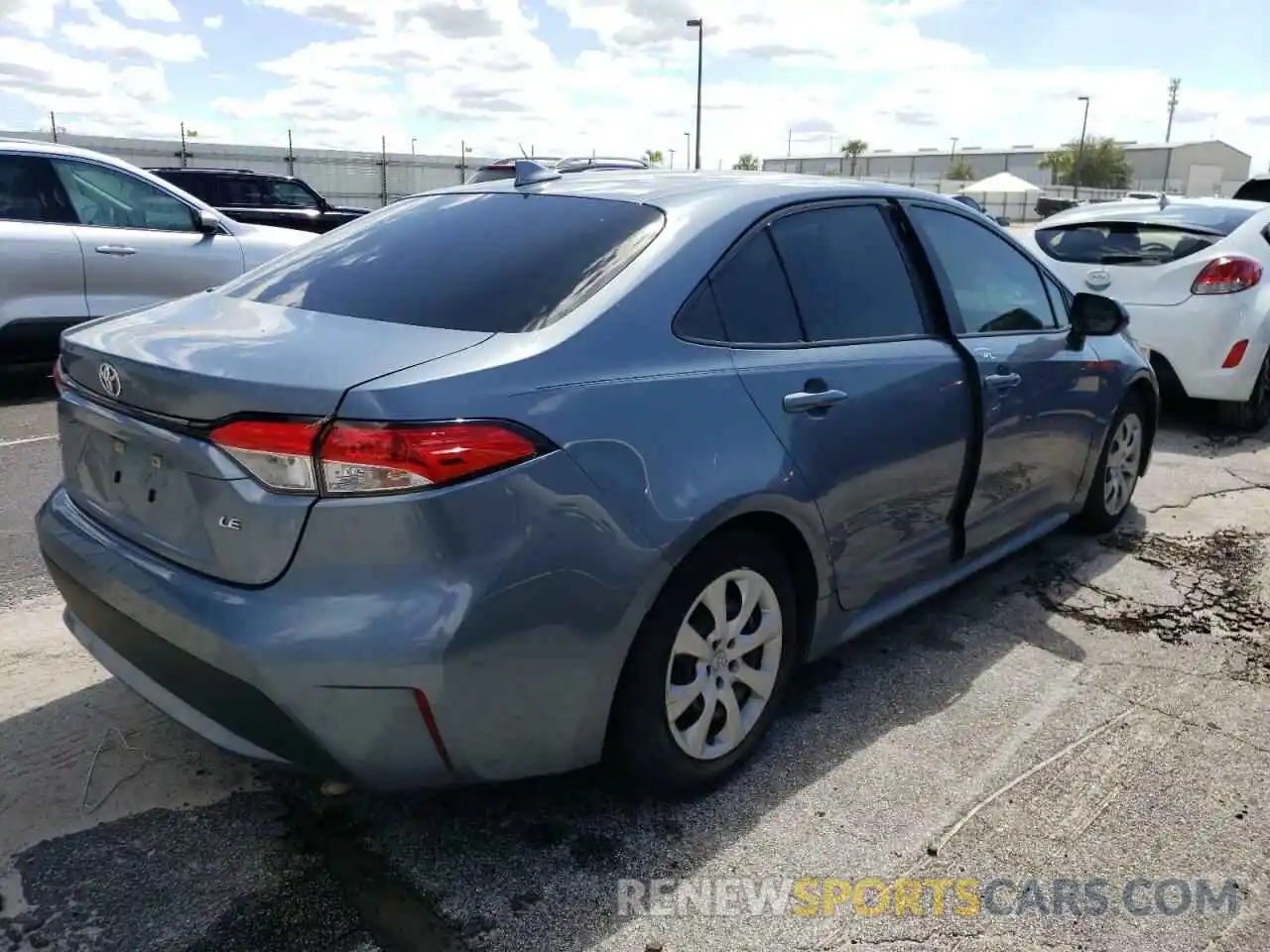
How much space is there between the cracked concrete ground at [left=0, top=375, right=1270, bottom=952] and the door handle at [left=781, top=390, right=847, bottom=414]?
968 mm

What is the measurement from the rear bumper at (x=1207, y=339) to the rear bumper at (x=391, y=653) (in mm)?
5628

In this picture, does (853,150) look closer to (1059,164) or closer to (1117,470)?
(1059,164)

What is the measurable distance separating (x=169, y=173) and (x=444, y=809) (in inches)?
466

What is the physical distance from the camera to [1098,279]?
6.94m

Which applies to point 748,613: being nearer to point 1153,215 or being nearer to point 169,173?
point 1153,215

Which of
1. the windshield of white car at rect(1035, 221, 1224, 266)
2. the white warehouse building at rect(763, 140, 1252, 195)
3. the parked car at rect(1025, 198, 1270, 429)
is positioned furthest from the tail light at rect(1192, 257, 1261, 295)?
the white warehouse building at rect(763, 140, 1252, 195)

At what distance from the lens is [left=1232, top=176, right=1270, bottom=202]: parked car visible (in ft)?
37.5

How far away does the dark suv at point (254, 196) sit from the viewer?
12.8 m

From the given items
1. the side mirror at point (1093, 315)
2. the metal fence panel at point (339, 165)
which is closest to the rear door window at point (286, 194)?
the side mirror at point (1093, 315)

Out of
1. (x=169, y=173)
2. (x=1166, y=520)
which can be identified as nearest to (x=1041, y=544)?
(x=1166, y=520)

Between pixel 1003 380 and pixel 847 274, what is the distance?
792 mm

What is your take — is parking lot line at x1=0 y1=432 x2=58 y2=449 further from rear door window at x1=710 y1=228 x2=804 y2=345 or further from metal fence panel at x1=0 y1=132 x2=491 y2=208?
metal fence panel at x1=0 y1=132 x2=491 y2=208

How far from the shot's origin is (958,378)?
3.38m

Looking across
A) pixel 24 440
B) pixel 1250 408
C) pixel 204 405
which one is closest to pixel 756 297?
pixel 204 405
